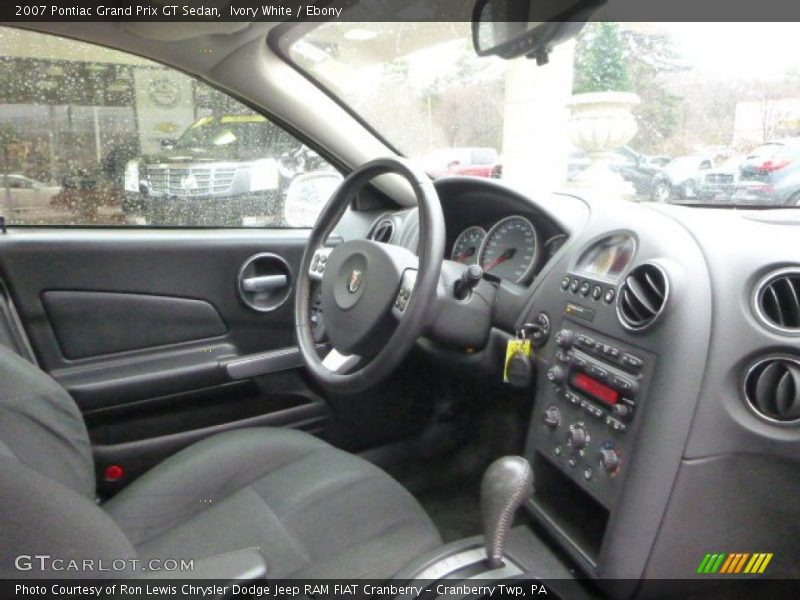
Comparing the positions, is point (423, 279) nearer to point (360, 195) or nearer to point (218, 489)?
point (218, 489)

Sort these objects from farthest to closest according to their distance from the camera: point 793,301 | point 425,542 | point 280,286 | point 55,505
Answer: point 280,286, point 425,542, point 793,301, point 55,505


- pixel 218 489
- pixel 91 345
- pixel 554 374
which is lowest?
pixel 218 489

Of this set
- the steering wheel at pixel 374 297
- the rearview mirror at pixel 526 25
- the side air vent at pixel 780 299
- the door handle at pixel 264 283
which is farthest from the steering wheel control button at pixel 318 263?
the side air vent at pixel 780 299

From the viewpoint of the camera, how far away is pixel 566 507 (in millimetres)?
1352

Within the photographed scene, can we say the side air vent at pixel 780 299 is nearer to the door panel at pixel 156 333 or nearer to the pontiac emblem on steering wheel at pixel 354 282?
the pontiac emblem on steering wheel at pixel 354 282

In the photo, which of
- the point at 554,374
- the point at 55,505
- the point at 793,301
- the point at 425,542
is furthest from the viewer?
the point at 554,374

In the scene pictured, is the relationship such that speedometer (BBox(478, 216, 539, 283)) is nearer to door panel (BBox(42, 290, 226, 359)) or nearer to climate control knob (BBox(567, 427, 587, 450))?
A: climate control knob (BBox(567, 427, 587, 450))

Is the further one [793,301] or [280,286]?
[280,286]

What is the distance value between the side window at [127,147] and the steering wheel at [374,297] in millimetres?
589

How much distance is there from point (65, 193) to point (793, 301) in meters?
1.91

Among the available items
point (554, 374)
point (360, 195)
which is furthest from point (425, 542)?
point (360, 195)

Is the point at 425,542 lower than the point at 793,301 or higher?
lower

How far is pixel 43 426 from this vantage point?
1.03 metres

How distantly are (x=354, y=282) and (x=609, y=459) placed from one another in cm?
67
